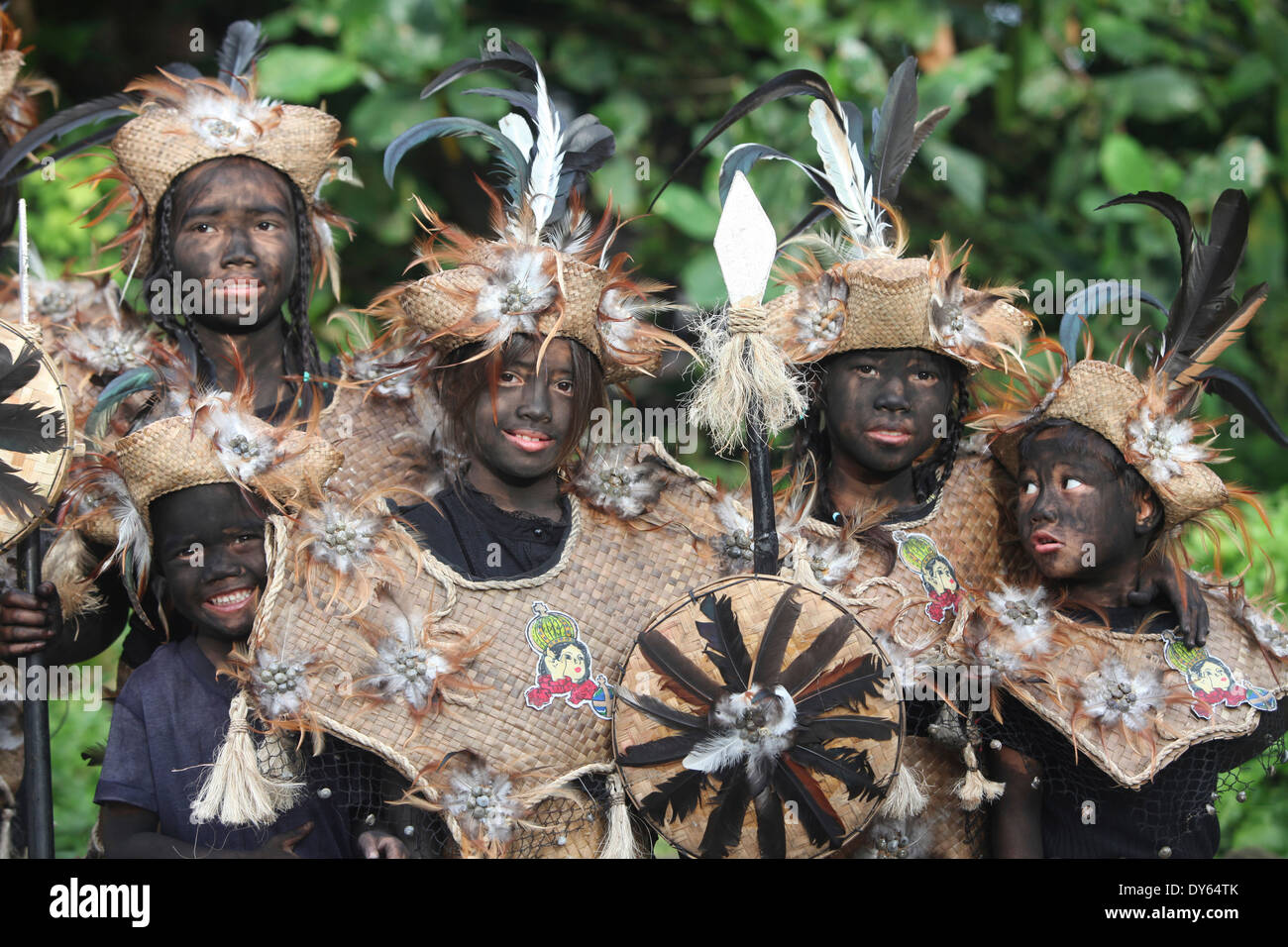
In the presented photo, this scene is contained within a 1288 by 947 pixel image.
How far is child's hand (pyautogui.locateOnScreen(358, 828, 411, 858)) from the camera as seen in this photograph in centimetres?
298

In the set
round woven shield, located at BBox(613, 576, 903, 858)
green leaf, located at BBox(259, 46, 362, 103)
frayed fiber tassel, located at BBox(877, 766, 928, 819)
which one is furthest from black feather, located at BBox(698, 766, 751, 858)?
green leaf, located at BBox(259, 46, 362, 103)

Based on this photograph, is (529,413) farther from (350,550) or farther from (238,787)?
(238,787)

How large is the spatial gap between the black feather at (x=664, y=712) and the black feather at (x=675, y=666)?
0.05 metres

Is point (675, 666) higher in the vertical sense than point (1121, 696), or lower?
higher

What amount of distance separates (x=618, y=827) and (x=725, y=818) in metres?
0.26

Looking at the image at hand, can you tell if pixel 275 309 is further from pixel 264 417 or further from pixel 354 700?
pixel 354 700

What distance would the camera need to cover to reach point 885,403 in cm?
349

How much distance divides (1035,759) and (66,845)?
114 inches

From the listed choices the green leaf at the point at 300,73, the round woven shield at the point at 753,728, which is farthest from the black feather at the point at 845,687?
the green leaf at the point at 300,73

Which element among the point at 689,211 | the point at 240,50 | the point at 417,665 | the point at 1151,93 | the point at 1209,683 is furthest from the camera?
the point at 1151,93

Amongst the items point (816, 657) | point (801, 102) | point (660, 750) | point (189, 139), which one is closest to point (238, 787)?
point (660, 750)

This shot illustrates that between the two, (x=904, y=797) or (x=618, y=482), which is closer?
(x=904, y=797)

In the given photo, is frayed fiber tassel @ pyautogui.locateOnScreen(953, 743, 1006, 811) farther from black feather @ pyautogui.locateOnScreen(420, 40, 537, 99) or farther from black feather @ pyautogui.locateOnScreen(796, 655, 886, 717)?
black feather @ pyautogui.locateOnScreen(420, 40, 537, 99)

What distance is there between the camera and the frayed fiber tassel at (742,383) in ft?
10.1
